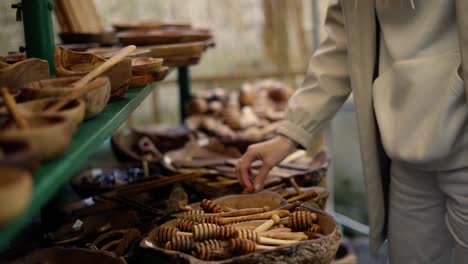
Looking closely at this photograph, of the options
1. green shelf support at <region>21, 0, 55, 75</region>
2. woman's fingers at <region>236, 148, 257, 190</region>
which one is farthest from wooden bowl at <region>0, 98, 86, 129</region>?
woman's fingers at <region>236, 148, 257, 190</region>

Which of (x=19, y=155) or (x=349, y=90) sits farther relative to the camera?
(x=349, y=90)

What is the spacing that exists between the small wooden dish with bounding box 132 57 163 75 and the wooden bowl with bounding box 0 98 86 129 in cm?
54

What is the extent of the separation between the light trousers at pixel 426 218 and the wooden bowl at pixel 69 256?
2.66 ft

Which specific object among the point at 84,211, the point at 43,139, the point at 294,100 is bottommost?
the point at 84,211

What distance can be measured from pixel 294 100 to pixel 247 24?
284 centimetres

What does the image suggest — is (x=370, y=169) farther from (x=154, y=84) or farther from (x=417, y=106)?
(x=154, y=84)

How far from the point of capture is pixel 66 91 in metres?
1.12

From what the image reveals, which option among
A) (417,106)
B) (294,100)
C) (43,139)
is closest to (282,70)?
(294,100)

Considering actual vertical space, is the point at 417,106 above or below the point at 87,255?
above

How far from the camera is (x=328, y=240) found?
4.30ft

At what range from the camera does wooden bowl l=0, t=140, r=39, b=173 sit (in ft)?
2.51

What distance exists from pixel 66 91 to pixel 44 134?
28 centimetres

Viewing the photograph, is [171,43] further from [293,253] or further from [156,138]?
[293,253]

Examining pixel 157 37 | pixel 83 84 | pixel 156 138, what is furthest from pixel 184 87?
pixel 83 84
